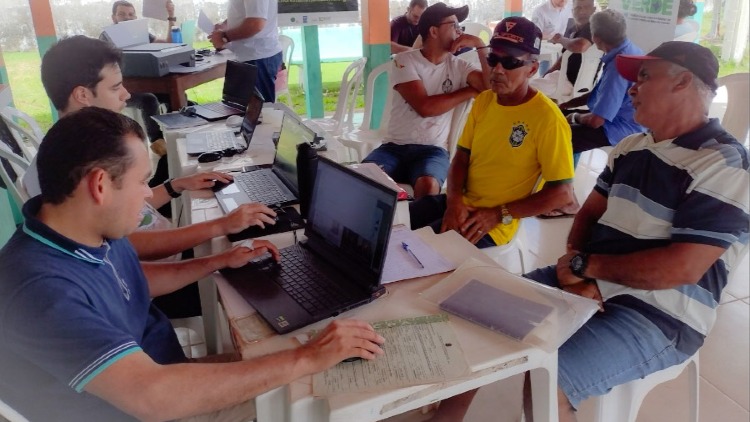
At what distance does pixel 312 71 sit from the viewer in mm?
5227

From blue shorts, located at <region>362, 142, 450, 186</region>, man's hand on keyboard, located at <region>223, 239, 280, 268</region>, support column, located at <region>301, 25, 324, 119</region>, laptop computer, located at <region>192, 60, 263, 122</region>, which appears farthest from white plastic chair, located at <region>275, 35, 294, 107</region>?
man's hand on keyboard, located at <region>223, 239, 280, 268</region>

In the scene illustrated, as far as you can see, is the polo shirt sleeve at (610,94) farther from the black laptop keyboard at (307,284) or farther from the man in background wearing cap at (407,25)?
the black laptop keyboard at (307,284)

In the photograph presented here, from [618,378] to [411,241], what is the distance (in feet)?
1.98

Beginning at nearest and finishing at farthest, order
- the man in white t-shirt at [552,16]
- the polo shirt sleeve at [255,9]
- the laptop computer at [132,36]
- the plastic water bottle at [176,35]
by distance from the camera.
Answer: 1. the laptop computer at [132,36]
2. the polo shirt sleeve at [255,9]
3. the plastic water bottle at [176,35]
4. the man in white t-shirt at [552,16]

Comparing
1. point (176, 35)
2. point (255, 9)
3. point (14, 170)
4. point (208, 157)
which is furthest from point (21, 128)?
point (176, 35)

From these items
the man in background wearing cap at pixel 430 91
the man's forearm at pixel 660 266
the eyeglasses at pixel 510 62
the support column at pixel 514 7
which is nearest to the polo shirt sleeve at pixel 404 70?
the man in background wearing cap at pixel 430 91

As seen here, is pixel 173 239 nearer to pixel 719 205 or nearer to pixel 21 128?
pixel 719 205

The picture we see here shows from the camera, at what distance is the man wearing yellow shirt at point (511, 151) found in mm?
1917

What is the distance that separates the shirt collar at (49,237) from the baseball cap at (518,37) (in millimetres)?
1515

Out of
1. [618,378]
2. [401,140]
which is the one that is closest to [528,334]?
[618,378]

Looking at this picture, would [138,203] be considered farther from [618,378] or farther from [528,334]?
[618,378]

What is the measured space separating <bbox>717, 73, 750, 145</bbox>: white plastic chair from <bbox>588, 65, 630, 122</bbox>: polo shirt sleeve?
29.0 inches

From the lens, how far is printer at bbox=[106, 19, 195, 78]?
340cm

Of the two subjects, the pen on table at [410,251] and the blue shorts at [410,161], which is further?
the blue shorts at [410,161]
